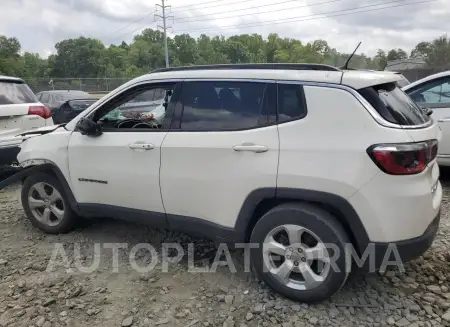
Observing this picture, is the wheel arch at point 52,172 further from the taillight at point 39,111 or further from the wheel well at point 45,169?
the taillight at point 39,111

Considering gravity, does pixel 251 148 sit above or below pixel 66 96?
above

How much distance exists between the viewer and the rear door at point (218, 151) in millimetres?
2725

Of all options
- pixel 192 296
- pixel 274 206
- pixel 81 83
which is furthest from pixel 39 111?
pixel 81 83

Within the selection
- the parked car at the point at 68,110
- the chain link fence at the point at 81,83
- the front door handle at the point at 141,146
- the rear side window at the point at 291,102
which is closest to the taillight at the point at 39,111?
the front door handle at the point at 141,146

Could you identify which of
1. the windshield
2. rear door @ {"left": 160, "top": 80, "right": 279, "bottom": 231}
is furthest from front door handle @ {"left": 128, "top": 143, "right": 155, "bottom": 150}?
the windshield

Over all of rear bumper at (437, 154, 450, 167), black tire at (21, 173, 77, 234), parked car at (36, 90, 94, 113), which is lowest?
black tire at (21, 173, 77, 234)

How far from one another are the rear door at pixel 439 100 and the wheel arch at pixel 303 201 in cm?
320

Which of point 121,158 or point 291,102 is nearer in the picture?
point 291,102

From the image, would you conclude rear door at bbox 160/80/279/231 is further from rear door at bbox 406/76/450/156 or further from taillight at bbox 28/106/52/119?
taillight at bbox 28/106/52/119

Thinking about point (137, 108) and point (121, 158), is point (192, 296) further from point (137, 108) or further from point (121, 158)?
point (137, 108)

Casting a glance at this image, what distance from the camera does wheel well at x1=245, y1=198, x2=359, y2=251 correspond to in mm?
2600

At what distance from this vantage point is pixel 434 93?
213 inches

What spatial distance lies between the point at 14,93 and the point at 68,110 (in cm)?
550

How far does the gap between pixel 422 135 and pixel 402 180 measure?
1.23ft
